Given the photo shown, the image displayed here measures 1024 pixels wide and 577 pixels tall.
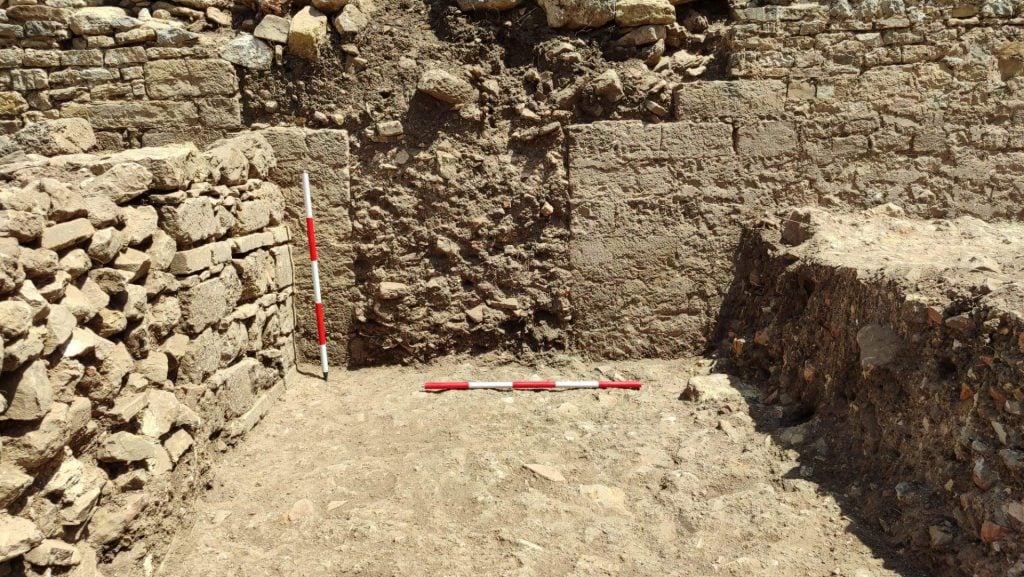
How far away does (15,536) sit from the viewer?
6.41 ft

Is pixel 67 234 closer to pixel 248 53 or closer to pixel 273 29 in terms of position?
pixel 248 53

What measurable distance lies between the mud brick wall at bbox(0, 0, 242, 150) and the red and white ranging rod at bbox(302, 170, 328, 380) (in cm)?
56

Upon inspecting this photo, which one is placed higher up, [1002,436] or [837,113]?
[837,113]

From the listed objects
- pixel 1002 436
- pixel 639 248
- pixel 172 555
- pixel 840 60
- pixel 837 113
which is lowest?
pixel 172 555

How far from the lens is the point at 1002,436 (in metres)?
2.38

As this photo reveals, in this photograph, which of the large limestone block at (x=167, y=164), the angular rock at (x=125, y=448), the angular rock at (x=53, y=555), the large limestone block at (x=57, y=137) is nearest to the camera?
the angular rock at (x=53, y=555)

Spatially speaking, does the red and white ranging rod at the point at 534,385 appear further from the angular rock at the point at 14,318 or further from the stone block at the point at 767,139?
the angular rock at the point at 14,318

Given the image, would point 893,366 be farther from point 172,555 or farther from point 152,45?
point 152,45

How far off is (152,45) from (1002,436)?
4.54 meters

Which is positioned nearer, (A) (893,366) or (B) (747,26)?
(A) (893,366)

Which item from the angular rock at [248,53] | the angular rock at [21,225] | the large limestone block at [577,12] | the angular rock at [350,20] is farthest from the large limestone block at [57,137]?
the large limestone block at [577,12]

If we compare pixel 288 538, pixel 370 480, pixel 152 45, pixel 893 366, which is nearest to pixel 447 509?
pixel 370 480

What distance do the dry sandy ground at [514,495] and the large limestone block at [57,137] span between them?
1761 mm

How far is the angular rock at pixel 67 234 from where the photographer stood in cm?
231
